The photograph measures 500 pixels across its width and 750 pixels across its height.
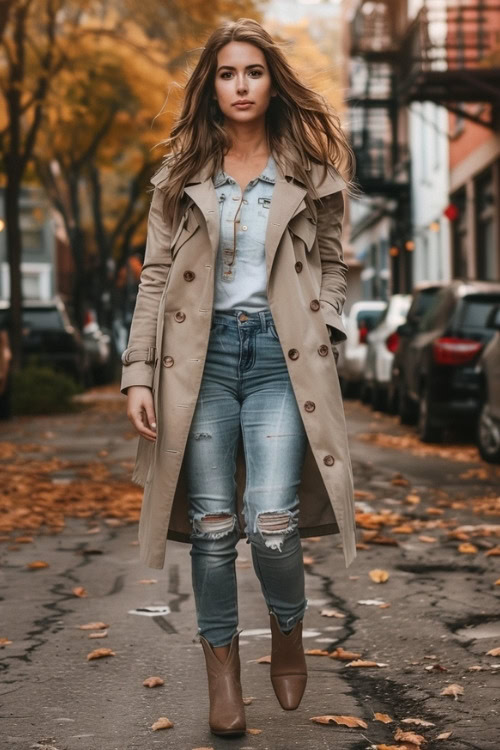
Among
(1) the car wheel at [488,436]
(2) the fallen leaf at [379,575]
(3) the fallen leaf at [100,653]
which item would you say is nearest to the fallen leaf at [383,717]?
(3) the fallen leaf at [100,653]

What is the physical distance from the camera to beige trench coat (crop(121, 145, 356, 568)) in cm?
418

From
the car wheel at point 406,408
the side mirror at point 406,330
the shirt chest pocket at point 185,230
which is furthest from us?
the car wheel at point 406,408

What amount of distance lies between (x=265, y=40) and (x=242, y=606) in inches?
110

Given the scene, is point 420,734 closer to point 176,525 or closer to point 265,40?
point 176,525

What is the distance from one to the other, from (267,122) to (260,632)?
2.16 metres

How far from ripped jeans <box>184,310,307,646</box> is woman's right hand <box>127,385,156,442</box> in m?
0.11

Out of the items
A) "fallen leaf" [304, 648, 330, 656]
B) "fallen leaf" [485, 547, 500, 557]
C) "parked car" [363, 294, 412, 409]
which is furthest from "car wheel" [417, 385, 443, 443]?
"fallen leaf" [304, 648, 330, 656]

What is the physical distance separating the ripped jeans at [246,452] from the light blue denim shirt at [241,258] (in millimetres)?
42

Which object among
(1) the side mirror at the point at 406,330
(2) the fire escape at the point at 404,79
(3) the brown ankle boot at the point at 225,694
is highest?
(2) the fire escape at the point at 404,79

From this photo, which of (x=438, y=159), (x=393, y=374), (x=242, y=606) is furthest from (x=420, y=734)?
(x=438, y=159)

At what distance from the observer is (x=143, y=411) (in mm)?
4250

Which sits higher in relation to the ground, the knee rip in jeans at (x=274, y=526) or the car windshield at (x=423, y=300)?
the car windshield at (x=423, y=300)

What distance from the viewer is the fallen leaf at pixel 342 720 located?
4332 millimetres

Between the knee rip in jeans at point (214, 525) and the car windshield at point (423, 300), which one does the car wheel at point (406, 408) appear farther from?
the knee rip in jeans at point (214, 525)
